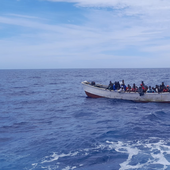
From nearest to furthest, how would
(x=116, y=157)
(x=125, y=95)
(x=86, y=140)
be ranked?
(x=116, y=157) → (x=86, y=140) → (x=125, y=95)

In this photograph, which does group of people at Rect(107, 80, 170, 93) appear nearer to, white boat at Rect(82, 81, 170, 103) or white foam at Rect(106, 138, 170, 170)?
white boat at Rect(82, 81, 170, 103)

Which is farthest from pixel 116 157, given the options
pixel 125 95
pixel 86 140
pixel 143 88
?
pixel 143 88

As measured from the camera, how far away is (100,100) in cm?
2822

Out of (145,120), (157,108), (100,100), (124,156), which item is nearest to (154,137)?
(124,156)

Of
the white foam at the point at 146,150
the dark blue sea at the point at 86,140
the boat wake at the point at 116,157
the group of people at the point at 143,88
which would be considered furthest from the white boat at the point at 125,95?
the boat wake at the point at 116,157

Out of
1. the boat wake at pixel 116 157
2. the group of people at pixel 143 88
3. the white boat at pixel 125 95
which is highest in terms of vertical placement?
the group of people at pixel 143 88

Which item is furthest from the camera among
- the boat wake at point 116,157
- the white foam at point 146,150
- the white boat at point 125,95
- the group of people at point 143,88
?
the group of people at point 143,88

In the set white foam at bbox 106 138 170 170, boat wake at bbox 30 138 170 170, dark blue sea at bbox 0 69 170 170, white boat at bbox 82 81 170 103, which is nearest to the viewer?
boat wake at bbox 30 138 170 170

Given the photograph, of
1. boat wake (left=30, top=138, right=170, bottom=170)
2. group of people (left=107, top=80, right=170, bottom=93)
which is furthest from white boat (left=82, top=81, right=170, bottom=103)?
boat wake (left=30, top=138, right=170, bottom=170)

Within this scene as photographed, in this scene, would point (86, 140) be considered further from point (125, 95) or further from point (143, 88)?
point (143, 88)

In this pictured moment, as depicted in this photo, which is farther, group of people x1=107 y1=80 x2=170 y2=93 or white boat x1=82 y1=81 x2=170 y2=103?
group of people x1=107 y1=80 x2=170 y2=93

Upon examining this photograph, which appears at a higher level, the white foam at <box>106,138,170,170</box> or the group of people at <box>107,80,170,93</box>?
the group of people at <box>107,80,170,93</box>

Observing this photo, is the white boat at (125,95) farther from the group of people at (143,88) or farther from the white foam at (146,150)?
the white foam at (146,150)

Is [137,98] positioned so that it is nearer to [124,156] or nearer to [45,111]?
[45,111]
